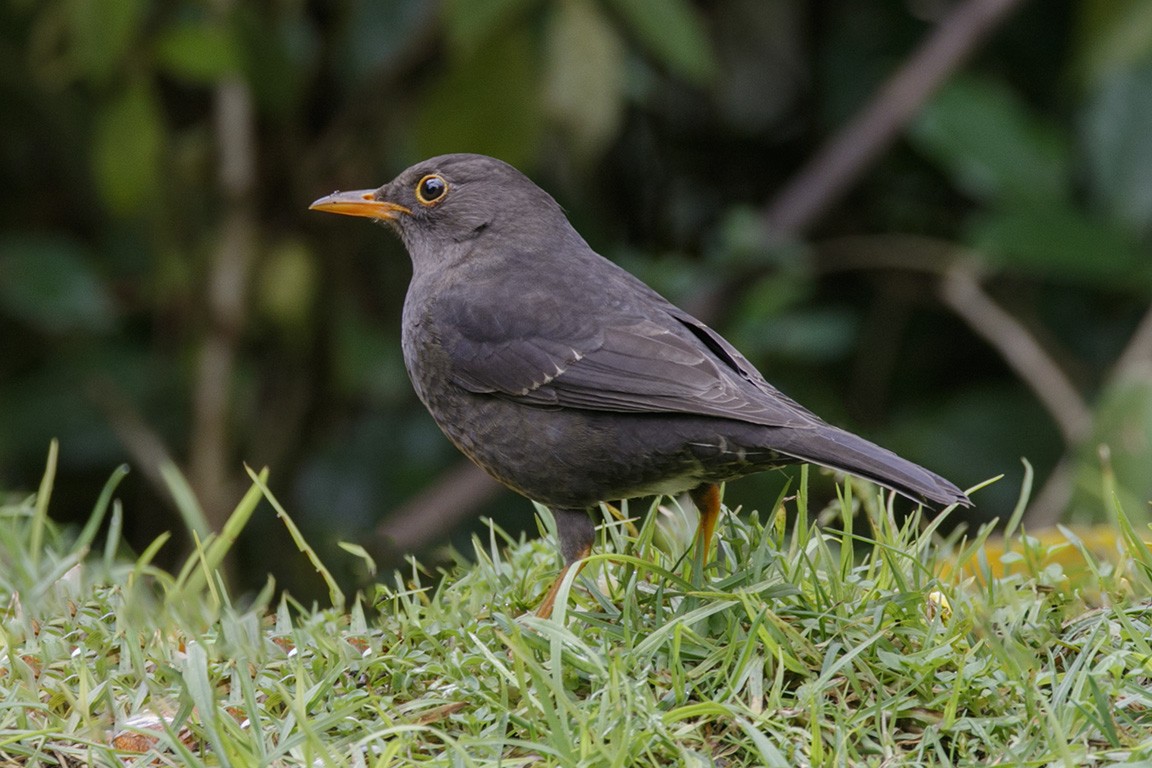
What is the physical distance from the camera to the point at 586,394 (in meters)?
3.67

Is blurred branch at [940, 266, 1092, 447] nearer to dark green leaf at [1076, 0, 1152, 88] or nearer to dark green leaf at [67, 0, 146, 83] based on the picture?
dark green leaf at [1076, 0, 1152, 88]

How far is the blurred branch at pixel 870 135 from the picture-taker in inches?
261

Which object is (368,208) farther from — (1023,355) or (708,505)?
(1023,355)

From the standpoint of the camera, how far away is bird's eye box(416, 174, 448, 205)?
4504mm

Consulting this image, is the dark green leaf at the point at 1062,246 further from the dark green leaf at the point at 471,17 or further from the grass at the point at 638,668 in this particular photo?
the grass at the point at 638,668

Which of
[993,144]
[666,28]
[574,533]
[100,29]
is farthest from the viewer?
[993,144]

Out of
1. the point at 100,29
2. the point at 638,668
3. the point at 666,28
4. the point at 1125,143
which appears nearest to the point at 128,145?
the point at 100,29

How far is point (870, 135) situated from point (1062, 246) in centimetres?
105

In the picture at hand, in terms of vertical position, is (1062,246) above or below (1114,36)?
below

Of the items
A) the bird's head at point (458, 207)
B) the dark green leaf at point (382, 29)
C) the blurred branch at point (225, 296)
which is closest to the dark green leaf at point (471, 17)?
the bird's head at point (458, 207)

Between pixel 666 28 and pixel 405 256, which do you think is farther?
pixel 405 256

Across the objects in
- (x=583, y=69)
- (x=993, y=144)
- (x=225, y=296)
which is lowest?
(x=225, y=296)

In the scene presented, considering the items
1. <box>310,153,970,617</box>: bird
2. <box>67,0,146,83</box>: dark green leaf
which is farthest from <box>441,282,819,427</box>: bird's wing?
<box>67,0,146,83</box>: dark green leaf

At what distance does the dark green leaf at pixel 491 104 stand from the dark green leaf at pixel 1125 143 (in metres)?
2.49
